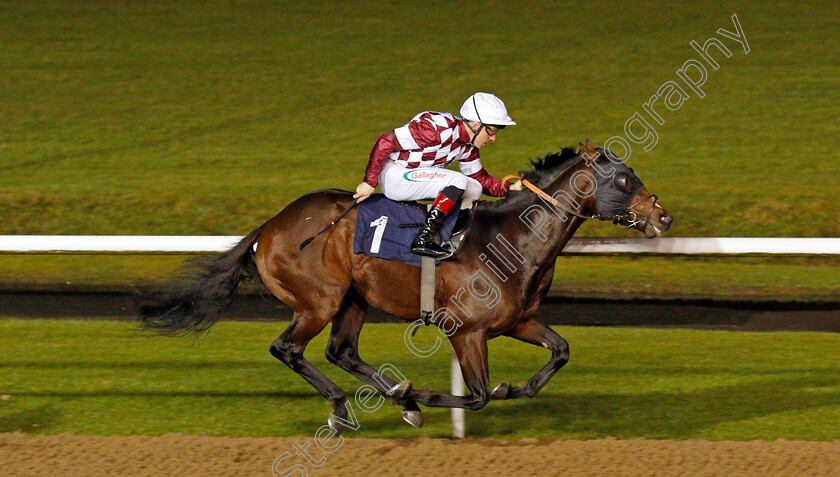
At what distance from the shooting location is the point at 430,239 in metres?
4.47

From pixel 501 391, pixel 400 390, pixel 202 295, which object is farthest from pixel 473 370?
pixel 202 295

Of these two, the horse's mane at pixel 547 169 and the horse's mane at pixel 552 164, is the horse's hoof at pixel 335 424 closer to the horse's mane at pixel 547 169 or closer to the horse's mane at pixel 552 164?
the horse's mane at pixel 547 169

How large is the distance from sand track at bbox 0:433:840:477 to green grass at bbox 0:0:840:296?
492 centimetres

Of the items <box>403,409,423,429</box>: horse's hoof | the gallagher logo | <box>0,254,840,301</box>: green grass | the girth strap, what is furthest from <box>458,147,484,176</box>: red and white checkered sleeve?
<box>0,254,840,301</box>: green grass

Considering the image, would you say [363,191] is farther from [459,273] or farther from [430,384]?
[430,384]

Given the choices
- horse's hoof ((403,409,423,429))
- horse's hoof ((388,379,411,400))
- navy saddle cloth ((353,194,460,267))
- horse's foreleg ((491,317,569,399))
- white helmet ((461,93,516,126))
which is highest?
white helmet ((461,93,516,126))

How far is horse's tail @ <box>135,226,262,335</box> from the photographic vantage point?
16.3 feet

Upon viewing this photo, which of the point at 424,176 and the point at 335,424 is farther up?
the point at 424,176

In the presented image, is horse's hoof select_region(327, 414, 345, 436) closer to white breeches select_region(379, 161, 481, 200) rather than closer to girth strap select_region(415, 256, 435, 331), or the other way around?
girth strap select_region(415, 256, 435, 331)

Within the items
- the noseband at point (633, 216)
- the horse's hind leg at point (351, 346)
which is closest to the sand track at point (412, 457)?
the horse's hind leg at point (351, 346)

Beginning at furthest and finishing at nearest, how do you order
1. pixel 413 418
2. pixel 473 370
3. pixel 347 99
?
1. pixel 347 99
2. pixel 413 418
3. pixel 473 370

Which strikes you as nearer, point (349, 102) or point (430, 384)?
point (430, 384)

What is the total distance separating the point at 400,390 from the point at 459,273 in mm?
590

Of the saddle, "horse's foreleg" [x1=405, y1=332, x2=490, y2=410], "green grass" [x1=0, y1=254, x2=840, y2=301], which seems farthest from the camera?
"green grass" [x1=0, y1=254, x2=840, y2=301]
